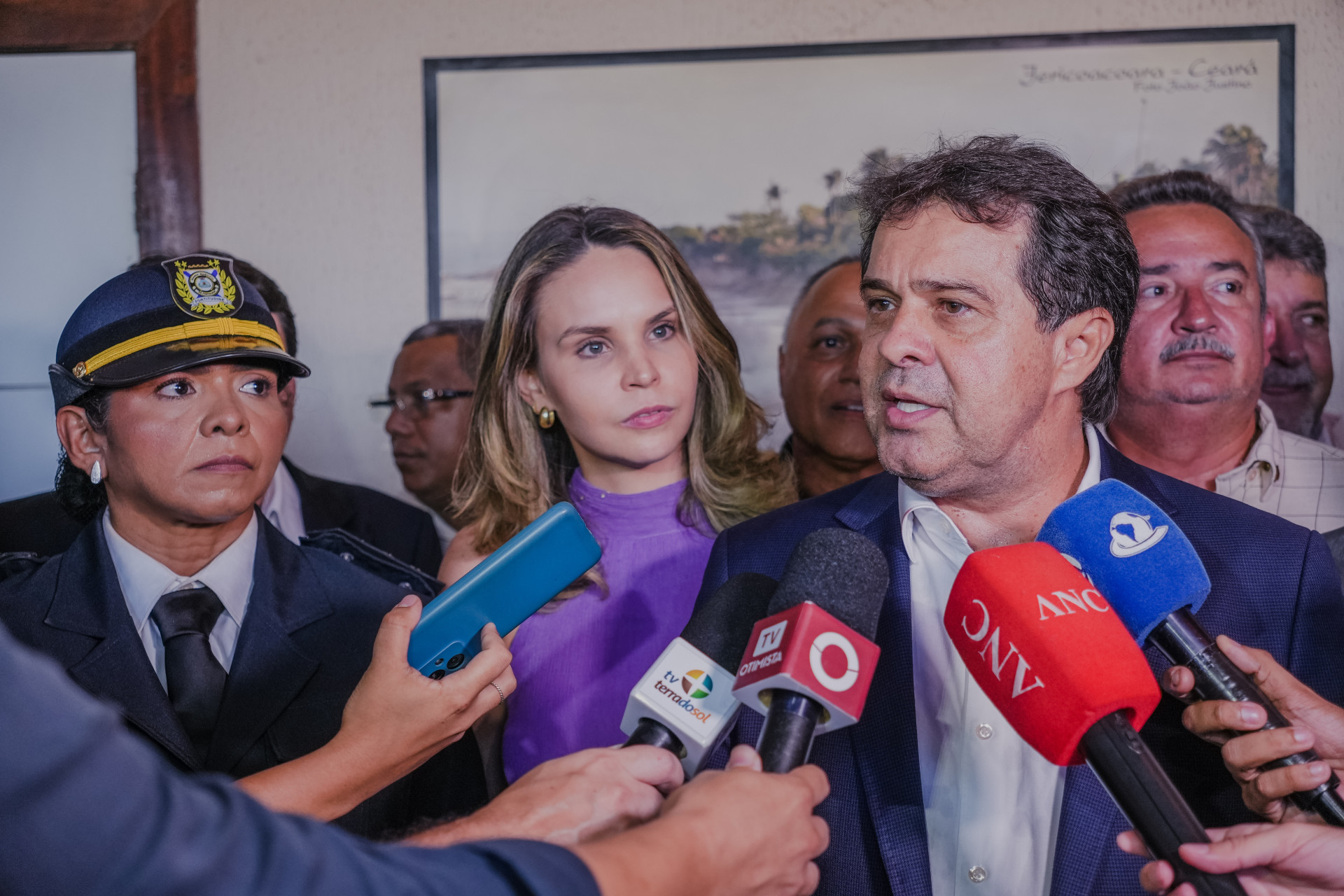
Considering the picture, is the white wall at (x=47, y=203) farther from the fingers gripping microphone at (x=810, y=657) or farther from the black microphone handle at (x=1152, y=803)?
the black microphone handle at (x=1152, y=803)

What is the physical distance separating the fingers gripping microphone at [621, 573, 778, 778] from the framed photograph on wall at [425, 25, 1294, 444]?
225 cm

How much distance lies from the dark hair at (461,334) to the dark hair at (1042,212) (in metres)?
1.79

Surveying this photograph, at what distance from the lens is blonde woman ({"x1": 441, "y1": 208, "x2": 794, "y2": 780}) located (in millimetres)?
2154

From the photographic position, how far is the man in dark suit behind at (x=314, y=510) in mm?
2791

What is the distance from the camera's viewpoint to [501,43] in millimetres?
3506

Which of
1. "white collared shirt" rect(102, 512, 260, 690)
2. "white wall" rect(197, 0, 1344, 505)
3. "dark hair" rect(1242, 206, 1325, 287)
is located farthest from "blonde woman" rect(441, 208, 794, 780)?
"dark hair" rect(1242, 206, 1325, 287)

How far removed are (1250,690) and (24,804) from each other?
112cm

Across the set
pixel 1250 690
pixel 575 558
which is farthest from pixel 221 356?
pixel 1250 690

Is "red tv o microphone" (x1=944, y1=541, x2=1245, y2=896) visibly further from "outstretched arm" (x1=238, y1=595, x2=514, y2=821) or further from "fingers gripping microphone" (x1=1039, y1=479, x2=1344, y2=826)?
"outstretched arm" (x1=238, y1=595, x2=514, y2=821)

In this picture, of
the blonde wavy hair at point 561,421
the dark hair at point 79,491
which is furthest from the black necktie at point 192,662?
the blonde wavy hair at point 561,421

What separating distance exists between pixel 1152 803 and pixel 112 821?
873mm

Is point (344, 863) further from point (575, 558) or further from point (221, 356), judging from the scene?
point (221, 356)

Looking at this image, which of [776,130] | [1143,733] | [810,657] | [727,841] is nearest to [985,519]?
[1143,733]

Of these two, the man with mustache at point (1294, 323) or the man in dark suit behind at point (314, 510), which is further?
the man with mustache at point (1294, 323)
